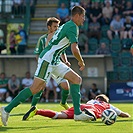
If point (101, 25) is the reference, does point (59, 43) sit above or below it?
below

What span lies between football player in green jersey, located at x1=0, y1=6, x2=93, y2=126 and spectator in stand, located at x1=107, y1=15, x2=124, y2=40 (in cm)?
1473

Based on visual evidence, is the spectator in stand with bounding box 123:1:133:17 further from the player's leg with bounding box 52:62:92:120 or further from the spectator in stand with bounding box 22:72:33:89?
the player's leg with bounding box 52:62:92:120

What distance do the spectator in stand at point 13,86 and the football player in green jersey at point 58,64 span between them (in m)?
13.4

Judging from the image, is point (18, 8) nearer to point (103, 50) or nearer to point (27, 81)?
point (27, 81)

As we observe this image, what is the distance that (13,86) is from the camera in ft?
77.3

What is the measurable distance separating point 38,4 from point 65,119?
17616 mm

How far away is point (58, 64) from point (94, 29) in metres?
14.8

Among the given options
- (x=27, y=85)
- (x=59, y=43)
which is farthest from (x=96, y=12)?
(x=59, y=43)

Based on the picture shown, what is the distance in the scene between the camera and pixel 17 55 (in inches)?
963

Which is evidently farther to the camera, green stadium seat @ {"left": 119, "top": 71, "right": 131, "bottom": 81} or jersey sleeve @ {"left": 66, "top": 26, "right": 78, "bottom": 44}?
green stadium seat @ {"left": 119, "top": 71, "right": 131, "bottom": 81}

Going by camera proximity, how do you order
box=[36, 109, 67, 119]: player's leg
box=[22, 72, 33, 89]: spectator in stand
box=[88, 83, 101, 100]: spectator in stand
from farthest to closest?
box=[22, 72, 33, 89]: spectator in stand
box=[88, 83, 101, 100]: spectator in stand
box=[36, 109, 67, 119]: player's leg

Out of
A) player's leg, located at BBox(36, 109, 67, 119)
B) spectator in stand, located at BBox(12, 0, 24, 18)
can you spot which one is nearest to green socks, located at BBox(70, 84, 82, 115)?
player's leg, located at BBox(36, 109, 67, 119)

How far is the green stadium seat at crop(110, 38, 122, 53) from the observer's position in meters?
24.6

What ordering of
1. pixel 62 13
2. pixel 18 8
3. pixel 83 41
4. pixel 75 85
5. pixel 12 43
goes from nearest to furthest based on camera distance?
1. pixel 75 85
2. pixel 83 41
3. pixel 12 43
4. pixel 62 13
5. pixel 18 8
